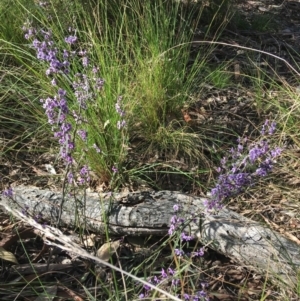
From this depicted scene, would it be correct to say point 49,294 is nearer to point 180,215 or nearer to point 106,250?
point 106,250

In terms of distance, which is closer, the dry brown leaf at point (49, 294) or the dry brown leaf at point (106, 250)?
the dry brown leaf at point (49, 294)

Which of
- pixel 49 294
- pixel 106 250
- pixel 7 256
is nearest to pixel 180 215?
pixel 106 250

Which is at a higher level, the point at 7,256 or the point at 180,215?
the point at 180,215

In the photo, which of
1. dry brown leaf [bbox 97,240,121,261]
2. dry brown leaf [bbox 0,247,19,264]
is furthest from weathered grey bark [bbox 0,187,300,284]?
dry brown leaf [bbox 0,247,19,264]

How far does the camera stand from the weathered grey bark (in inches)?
85.0

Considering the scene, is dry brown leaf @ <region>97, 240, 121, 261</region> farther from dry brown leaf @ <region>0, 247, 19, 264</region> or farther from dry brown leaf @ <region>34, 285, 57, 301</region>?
dry brown leaf @ <region>0, 247, 19, 264</region>

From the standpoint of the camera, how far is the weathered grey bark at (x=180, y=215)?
2160 mm

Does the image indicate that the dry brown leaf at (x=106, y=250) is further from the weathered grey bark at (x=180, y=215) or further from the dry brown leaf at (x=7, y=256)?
the dry brown leaf at (x=7, y=256)

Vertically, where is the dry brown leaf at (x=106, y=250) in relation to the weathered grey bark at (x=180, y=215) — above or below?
below

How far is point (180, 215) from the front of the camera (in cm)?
229

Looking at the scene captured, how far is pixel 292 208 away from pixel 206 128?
79cm

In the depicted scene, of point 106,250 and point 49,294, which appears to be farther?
→ point 106,250

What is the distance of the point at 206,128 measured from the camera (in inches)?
124

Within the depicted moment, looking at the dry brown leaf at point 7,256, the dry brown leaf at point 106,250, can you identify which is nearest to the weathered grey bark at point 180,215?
the dry brown leaf at point 106,250
